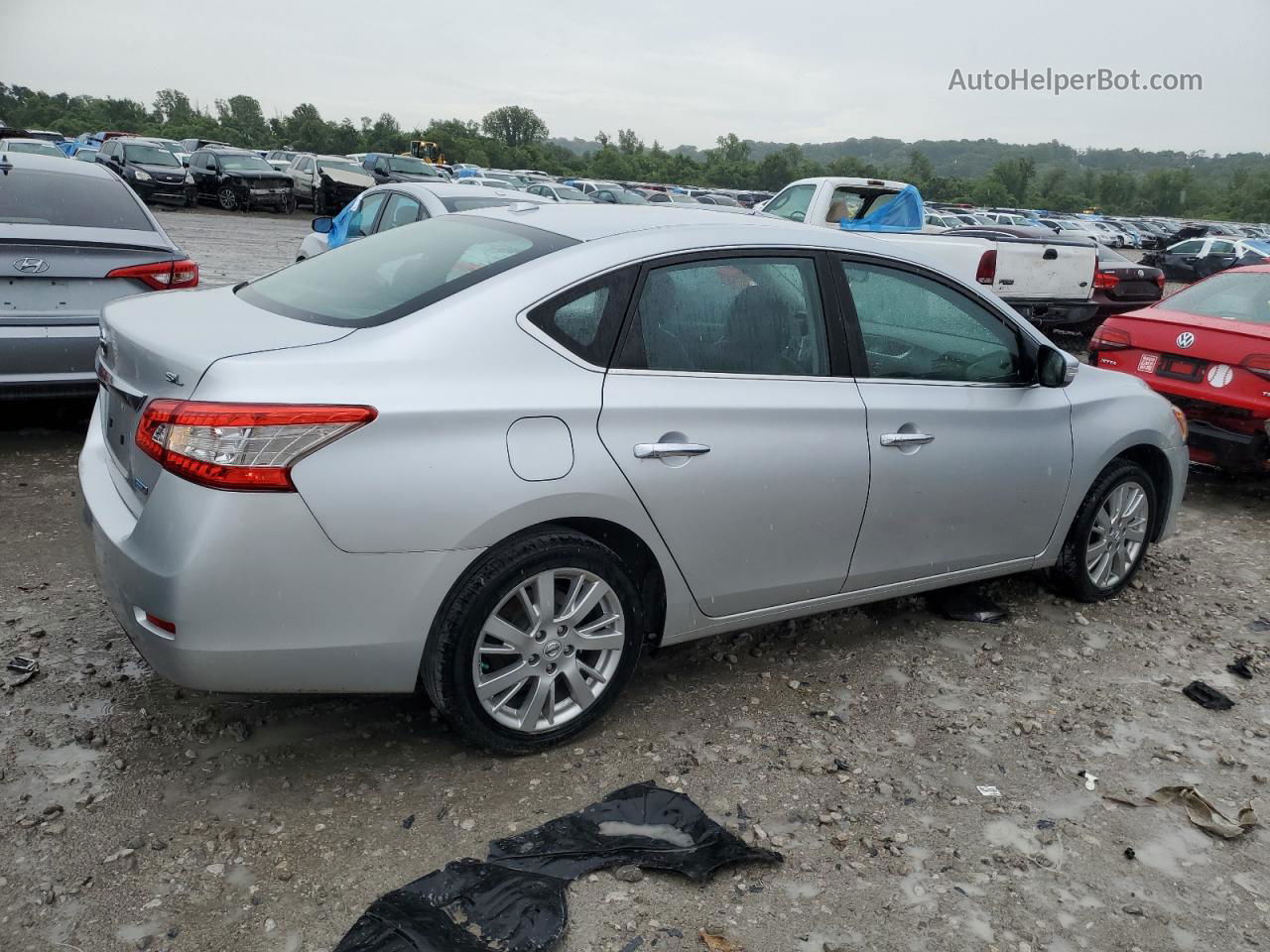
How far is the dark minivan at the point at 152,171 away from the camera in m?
27.1

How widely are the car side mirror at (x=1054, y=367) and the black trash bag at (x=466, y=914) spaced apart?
9.37 feet

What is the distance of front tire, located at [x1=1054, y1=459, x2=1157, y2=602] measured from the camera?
4746 millimetres

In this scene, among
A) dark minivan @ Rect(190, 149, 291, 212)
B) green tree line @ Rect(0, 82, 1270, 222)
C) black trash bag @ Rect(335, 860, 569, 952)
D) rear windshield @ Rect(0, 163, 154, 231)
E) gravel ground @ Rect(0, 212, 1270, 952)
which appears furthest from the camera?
green tree line @ Rect(0, 82, 1270, 222)

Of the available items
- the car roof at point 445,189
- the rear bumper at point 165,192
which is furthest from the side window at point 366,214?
the rear bumper at point 165,192

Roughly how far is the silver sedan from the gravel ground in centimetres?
34

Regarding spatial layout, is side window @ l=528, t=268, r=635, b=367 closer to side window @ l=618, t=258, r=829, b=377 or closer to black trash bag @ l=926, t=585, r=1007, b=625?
side window @ l=618, t=258, r=829, b=377

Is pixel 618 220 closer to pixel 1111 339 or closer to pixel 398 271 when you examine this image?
pixel 398 271

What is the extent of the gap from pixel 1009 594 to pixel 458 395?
10.4ft

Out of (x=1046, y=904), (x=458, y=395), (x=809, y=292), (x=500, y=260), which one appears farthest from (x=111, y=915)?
(x=809, y=292)

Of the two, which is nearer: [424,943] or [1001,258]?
[424,943]

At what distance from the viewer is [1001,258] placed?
11516mm

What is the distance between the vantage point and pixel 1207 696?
13.5 ft

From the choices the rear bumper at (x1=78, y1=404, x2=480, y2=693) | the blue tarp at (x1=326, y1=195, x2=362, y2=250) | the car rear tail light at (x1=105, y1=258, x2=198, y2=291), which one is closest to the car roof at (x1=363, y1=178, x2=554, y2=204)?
the blue tarp at (x1=326, y1=195, x2=362, y2=250)

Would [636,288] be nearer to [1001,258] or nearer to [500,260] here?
[500,260]
